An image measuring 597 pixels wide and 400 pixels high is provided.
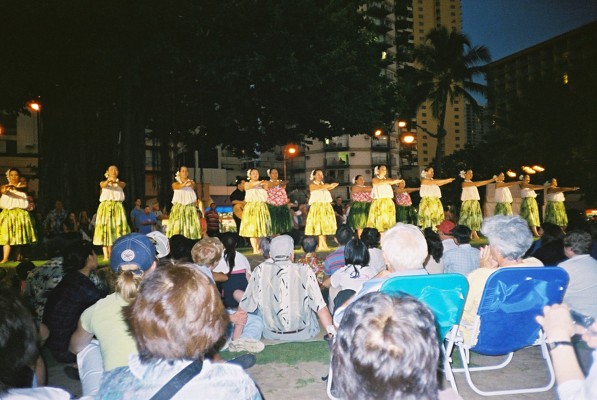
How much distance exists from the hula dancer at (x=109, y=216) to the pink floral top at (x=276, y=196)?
3591mm

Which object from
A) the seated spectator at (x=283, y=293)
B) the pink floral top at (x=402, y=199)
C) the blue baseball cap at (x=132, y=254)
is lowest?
the seated spectator at (x=283, y=293)

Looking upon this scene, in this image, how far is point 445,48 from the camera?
92.5 feet

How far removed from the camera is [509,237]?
11.3 feet

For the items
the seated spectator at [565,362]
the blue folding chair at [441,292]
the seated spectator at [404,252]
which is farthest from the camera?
the seated spectator at [404,252]

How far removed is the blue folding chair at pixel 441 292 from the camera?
291 cm

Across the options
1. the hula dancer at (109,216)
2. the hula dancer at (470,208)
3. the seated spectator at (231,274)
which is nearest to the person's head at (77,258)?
the seated spectator at (231,274)

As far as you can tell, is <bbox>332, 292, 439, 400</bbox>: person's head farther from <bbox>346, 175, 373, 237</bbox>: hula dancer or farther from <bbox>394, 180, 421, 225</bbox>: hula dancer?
<bbox>394, 180, 421, 225</bbox>: hula dancer

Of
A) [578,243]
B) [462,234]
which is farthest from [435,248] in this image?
[578,243]

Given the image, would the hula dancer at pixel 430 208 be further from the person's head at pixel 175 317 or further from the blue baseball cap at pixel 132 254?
the person's head at pixel 175 317

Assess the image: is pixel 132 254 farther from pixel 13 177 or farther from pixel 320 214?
pixel 320 214

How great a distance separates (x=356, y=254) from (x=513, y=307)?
168 cm

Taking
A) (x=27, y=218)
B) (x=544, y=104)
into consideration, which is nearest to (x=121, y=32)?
(x=27, y=218)

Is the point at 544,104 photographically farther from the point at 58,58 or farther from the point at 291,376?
the point at 291,376

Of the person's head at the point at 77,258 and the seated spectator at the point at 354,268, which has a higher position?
the person's head at the point at 77,258
